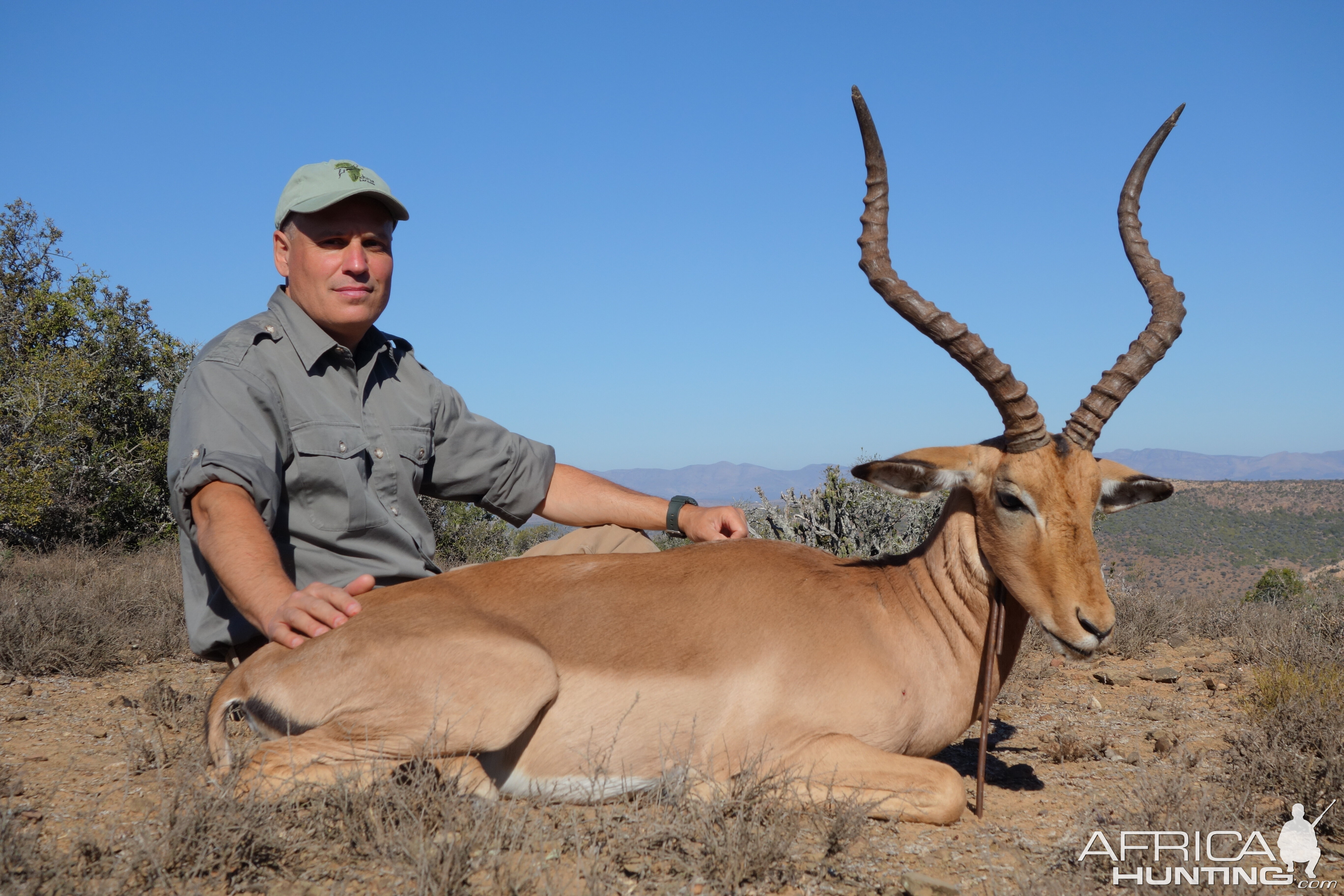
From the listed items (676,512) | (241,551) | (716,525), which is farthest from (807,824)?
(241,551)

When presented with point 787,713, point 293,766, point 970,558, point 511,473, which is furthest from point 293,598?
point 970,558

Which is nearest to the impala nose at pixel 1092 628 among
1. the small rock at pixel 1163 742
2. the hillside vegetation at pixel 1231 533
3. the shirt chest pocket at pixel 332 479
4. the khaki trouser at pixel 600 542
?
the small rock at pixel 1163 742

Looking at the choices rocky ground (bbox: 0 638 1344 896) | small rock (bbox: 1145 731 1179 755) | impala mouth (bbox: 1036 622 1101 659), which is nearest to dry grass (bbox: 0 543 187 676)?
rocky ground (bbox: 0 638 1344 896)

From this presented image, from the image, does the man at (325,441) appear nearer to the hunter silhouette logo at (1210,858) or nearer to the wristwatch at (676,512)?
the wristwatch at (676,512)

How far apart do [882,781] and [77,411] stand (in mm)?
14954

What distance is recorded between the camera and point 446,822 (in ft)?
11.1

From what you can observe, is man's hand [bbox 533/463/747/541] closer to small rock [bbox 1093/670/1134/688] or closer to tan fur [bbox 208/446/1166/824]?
tan fur [bbox 208/446/1166/824]

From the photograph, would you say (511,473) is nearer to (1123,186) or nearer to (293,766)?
(293,766)

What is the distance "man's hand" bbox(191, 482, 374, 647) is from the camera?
3469 millimetres

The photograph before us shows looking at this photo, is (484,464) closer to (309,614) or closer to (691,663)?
(691,663)

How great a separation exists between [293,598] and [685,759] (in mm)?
1811

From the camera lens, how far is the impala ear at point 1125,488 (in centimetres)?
480

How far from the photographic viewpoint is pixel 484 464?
5906 millimetres

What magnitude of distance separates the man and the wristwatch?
0.01m
